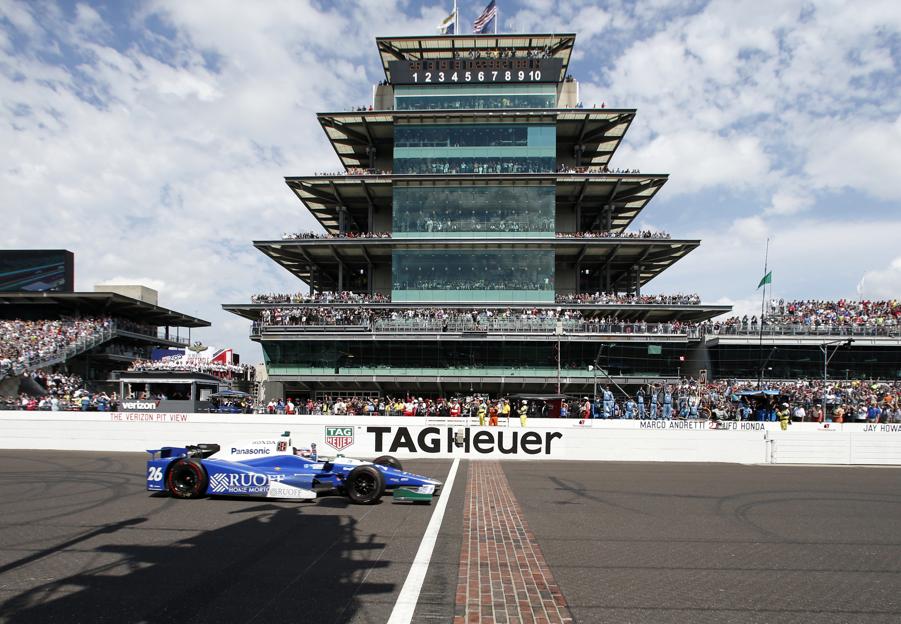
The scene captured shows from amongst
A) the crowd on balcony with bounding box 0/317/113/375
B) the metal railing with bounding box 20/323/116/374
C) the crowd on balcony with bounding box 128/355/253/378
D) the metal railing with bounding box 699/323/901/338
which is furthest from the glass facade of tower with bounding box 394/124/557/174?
the crowd on balcony with bounding box 0/317/113/375

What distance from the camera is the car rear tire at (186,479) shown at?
13.5 m

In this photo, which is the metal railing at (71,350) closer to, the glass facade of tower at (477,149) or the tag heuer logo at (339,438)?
the tag heuer logo at (339,438)

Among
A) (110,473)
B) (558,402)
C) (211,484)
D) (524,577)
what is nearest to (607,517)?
(524,577)

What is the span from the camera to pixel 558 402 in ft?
107

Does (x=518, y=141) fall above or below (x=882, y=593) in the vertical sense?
above

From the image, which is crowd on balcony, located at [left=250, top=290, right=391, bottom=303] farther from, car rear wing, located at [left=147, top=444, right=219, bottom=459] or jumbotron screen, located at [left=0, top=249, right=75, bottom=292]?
car rear wing, located at [left=147, top=444, right=219, bottom=459]

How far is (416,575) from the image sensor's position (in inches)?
305

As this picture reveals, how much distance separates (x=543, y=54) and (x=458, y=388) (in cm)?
2744

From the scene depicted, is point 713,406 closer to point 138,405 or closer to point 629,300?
point 629,300

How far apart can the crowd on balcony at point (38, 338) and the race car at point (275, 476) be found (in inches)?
1175

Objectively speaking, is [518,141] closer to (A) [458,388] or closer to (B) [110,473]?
(A) [458,388]

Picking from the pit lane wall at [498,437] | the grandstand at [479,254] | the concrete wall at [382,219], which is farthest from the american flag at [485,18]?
the pit lane wall at [498,437]

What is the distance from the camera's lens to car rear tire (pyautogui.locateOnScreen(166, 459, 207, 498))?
13516mm

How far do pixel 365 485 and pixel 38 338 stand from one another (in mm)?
40145
